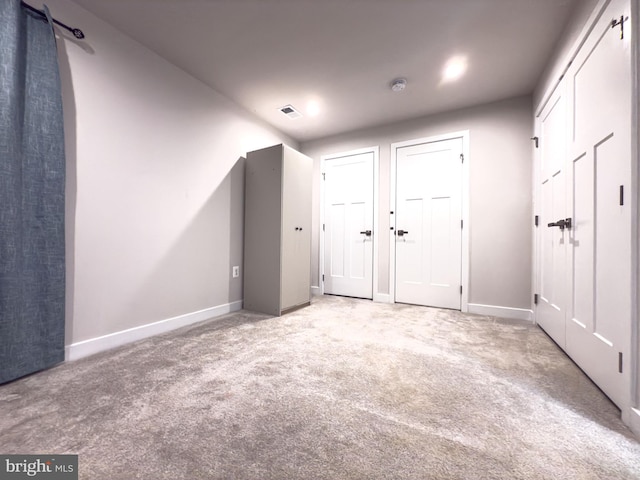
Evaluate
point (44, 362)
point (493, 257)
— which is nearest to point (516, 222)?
point (493, 257)

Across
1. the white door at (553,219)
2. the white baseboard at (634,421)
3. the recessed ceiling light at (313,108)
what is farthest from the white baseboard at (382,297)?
the recessed ceiling light at (313,108)

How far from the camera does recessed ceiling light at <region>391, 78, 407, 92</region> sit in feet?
8.26

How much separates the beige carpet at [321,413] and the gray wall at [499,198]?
37.3 inches

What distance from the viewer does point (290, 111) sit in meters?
3.18

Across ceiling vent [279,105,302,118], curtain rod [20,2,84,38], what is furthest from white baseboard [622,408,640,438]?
curtain rod [20,2,84,38]

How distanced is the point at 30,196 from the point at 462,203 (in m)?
3.75

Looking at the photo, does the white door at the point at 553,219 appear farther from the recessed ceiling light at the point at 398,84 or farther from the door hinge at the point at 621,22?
the recessed ceiling light at the point at 398,84

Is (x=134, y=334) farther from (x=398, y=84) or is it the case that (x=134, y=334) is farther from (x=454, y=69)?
(x=454, y=69)

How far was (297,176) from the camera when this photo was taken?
305 centimetres

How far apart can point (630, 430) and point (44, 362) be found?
304 centimetres

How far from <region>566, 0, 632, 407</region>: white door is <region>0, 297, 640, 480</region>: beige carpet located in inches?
8.9

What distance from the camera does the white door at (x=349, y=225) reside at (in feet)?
11.9

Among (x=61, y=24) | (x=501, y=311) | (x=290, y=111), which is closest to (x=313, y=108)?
(x=290, y=111)

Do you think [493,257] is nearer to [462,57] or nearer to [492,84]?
[492,84]
